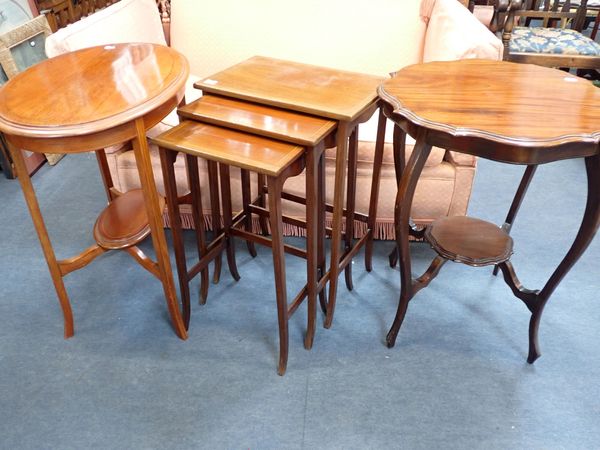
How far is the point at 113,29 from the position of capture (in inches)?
73.2

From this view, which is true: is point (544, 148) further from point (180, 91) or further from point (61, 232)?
point (61, 232)

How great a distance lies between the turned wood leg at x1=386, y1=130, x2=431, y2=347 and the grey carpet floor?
148 millimetres

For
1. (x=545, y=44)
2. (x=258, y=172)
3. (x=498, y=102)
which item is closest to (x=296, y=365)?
(x=258, y=172)

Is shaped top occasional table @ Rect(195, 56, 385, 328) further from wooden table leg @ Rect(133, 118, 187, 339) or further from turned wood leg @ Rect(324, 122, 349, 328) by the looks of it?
wooden table leg @ Rect(133, 118, 187, 339)

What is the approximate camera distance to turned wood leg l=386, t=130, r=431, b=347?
116cm

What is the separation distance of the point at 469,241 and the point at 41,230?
130 cm

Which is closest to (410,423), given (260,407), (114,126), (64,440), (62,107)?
(260,407)

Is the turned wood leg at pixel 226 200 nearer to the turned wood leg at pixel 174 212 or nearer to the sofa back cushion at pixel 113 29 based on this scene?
the turned wood leg at pixel 174 212

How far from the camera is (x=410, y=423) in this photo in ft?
4.33

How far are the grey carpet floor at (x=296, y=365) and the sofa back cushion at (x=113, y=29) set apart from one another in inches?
31.1

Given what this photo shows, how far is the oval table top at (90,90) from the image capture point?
1.09m

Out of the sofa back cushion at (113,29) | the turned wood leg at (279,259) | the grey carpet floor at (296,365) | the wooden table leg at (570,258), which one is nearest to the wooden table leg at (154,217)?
the grey carpet floor at (296,365)

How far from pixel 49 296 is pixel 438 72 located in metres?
1.54

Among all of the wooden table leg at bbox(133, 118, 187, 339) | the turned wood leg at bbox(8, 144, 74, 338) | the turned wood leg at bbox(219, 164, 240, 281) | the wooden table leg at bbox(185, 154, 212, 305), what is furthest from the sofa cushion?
the turned wood leg at bbox(8, 144, 74, 338)
